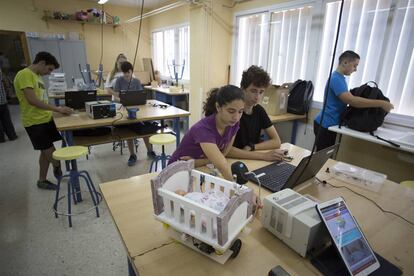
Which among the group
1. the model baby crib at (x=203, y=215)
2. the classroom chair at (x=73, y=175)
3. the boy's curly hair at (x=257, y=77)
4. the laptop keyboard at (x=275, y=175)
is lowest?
the classroom chair at (x=73, y=175)

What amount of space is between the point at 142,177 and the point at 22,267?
4.01 feet

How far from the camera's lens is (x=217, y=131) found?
142 centimetres

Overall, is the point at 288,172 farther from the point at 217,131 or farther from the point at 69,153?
the point at 69,153

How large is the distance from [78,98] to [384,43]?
11.9 ft

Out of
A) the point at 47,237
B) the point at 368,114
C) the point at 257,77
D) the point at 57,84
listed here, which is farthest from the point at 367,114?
the point at 57,84

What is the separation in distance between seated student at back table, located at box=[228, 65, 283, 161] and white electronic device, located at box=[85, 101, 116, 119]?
5.23ft

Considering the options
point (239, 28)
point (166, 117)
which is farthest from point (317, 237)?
point (239, 28)

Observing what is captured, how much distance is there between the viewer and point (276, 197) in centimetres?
94

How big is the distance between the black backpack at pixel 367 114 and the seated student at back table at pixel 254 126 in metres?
1.11

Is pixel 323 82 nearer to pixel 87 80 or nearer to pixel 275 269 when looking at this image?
pixel 275 269

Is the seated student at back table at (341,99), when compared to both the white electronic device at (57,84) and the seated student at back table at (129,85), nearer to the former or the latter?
the seated student at back table at (129,85)

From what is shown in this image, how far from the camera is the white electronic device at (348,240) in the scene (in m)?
0.76

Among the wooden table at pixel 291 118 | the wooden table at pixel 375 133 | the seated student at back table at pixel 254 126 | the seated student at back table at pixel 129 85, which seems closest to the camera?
the seated student at back table at pixel 254 126

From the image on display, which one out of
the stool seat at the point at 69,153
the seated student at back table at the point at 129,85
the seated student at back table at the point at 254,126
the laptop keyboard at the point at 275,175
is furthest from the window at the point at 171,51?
the laptop keyboard at the point at 275,175
